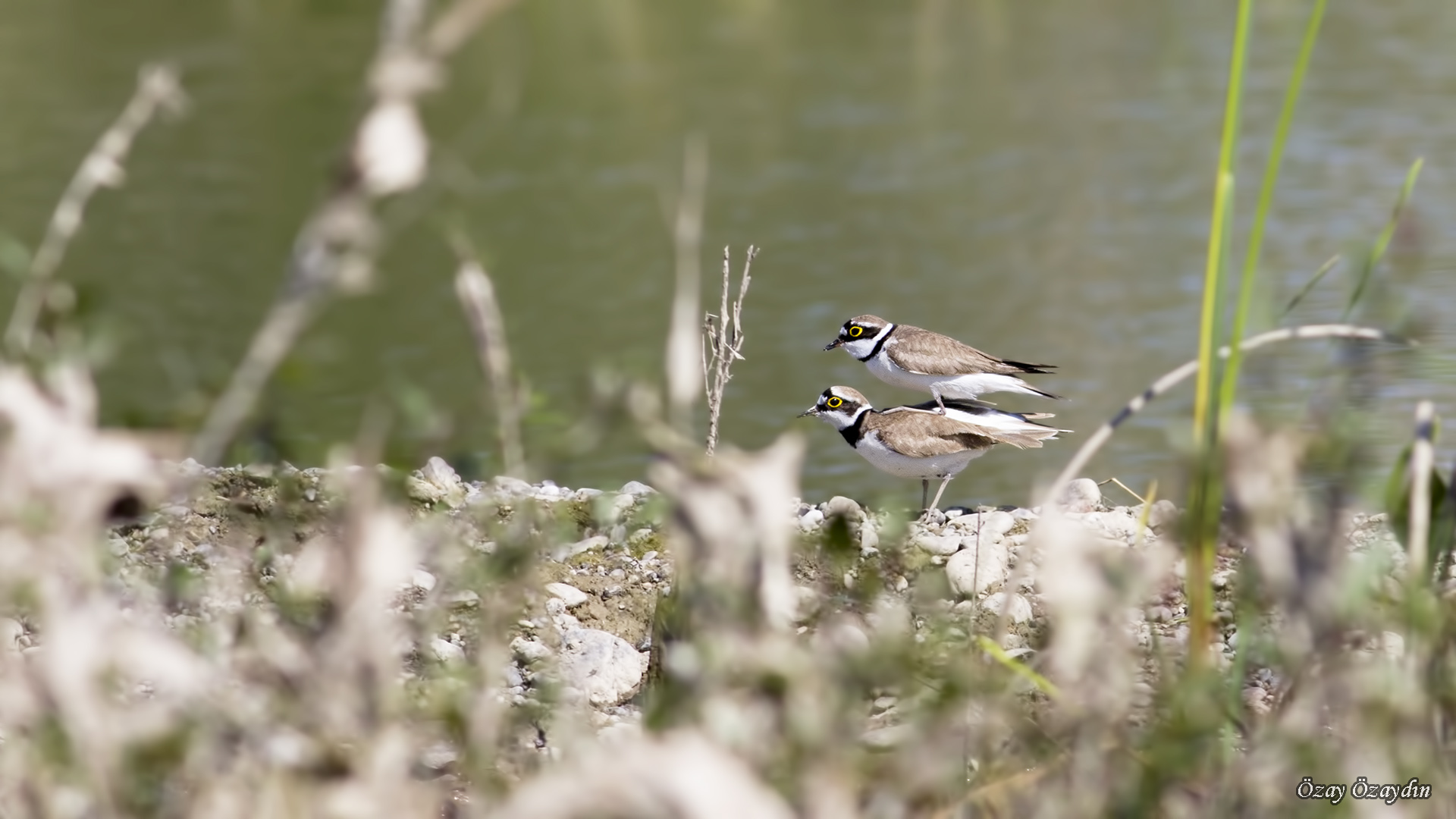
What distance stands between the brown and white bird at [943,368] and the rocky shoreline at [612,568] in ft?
2.54

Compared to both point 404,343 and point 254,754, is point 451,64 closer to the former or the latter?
point 404,343

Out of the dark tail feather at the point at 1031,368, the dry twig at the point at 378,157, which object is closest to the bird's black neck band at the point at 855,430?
the dark tail feather at the point at 1031,368

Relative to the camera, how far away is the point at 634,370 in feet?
7.00

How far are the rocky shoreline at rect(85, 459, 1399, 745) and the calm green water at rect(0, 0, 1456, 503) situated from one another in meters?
0.53

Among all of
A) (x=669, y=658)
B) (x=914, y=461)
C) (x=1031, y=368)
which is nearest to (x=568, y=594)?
(x=914, y=461)

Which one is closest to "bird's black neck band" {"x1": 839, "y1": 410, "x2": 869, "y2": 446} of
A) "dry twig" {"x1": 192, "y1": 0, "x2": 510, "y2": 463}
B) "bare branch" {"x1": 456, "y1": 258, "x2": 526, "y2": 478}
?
"bare branch" {"x1": 456, "y1": 258, "x2": 526, "y2": 478}

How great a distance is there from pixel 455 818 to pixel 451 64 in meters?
17.0

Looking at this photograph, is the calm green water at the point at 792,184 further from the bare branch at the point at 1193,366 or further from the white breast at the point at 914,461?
the white breast at the point at 914,461

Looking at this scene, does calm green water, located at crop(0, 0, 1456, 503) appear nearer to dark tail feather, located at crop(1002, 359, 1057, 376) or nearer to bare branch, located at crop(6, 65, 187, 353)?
dark tail feather, located at crop(1002, 359, 1057, 376)

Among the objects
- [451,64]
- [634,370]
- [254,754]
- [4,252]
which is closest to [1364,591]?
[634,370]

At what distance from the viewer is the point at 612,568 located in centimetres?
541

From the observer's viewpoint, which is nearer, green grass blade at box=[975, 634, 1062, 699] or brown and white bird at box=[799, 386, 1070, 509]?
green grass blade at box=[975, 634, 1062, 699]

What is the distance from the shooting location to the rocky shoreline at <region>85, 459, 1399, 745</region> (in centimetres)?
450

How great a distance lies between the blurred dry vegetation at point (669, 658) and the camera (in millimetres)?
1694
